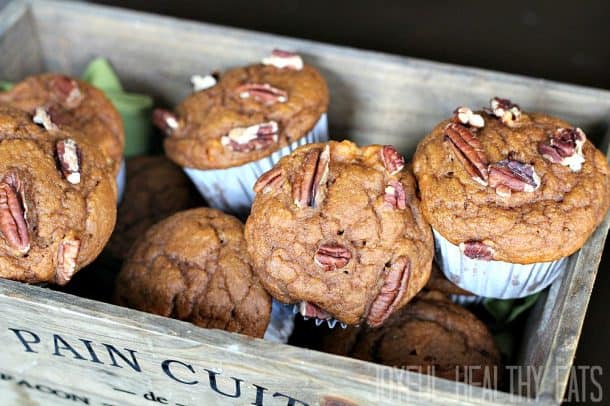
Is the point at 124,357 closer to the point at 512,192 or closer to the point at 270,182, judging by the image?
the point at 270,182

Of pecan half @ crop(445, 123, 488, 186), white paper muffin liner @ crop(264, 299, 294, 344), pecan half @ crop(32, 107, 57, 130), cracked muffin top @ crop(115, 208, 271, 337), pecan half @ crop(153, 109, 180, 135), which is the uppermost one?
pecan half @ crop(445, 123, 488, 186)

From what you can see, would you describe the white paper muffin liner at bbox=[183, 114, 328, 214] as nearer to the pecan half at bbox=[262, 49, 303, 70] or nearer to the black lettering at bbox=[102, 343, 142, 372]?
the pecan half at bbox=[262, 49, 303, 70]

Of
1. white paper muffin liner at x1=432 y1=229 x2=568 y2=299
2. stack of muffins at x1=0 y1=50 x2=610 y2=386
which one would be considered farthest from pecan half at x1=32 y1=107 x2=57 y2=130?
white paper muffin liner at x1=432 y1=229 x2=568 y2=299

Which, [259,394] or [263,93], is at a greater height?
[263,93]

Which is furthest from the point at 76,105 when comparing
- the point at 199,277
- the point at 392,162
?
the point at 392,162

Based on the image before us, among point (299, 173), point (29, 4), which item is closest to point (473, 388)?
point (299, 173)

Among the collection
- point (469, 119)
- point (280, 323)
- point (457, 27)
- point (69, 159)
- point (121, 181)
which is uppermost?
point (469, 119)
